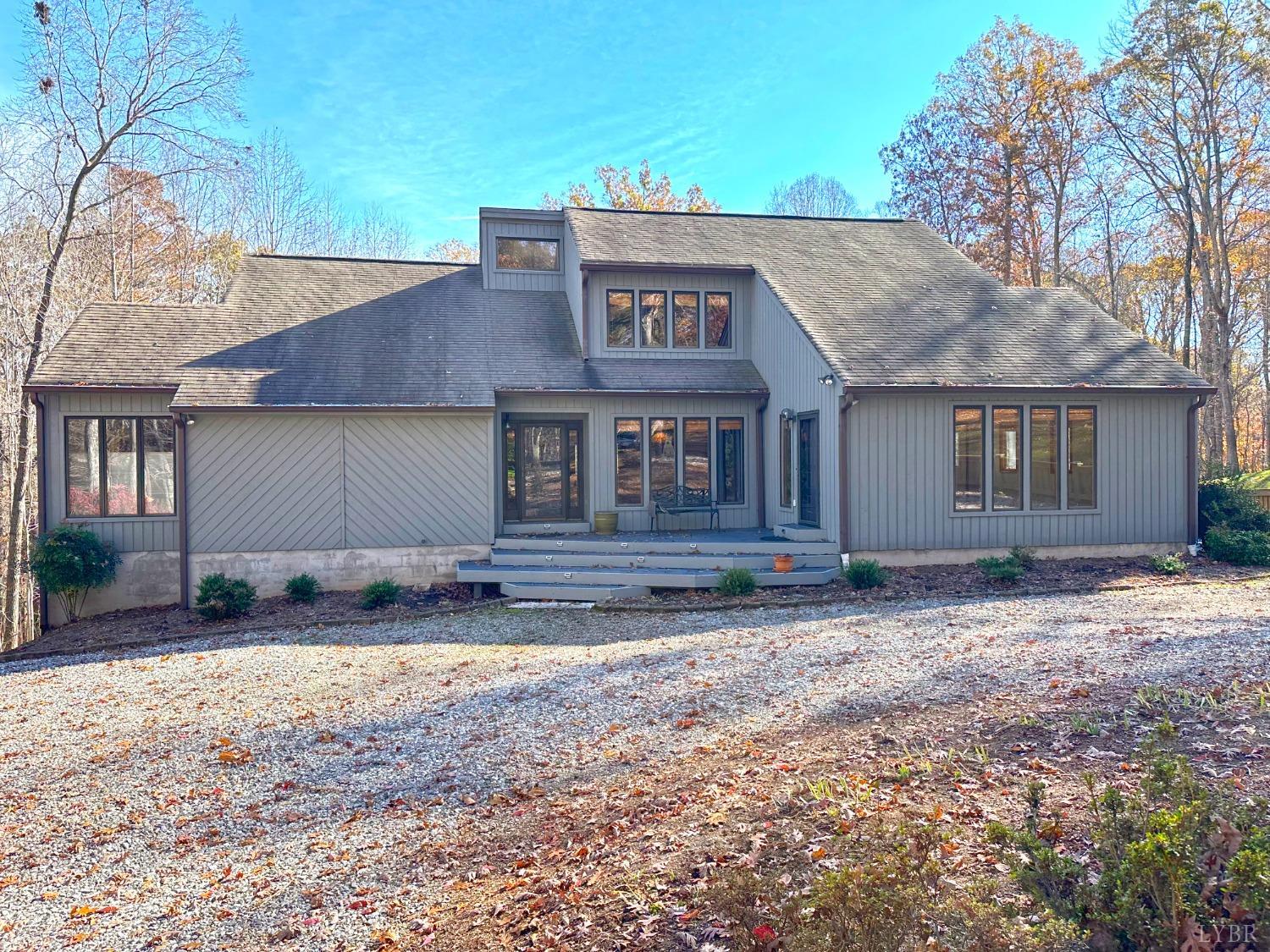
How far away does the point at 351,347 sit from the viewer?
13984 millimetres

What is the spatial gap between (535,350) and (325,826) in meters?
11.0

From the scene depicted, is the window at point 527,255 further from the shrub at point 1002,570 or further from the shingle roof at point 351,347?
the shrub at point 1002,570

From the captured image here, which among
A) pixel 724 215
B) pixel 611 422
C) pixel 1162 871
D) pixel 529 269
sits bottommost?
pixel 1162 871

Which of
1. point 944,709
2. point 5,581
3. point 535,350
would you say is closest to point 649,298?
point 535,350

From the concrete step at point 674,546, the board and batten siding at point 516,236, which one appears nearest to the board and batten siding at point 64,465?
the concrete step at point 674,546

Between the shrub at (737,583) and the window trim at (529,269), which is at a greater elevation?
the window trim at (529,269)

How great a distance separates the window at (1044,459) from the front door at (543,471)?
7.29 metres

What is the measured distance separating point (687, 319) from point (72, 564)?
34.6ft

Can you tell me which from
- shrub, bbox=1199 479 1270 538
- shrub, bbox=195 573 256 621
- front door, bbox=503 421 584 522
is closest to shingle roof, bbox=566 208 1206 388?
shrub, bbox=1199 479 1270 538

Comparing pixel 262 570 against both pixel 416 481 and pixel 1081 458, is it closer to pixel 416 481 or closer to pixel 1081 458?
pixel 416 481

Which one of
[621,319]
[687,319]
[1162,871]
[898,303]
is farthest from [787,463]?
[1162,871]

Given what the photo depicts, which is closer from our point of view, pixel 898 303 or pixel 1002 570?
pixel 1002 570

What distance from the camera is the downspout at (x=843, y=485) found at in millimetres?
11688

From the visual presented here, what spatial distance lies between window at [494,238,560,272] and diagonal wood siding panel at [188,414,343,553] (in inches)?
231
